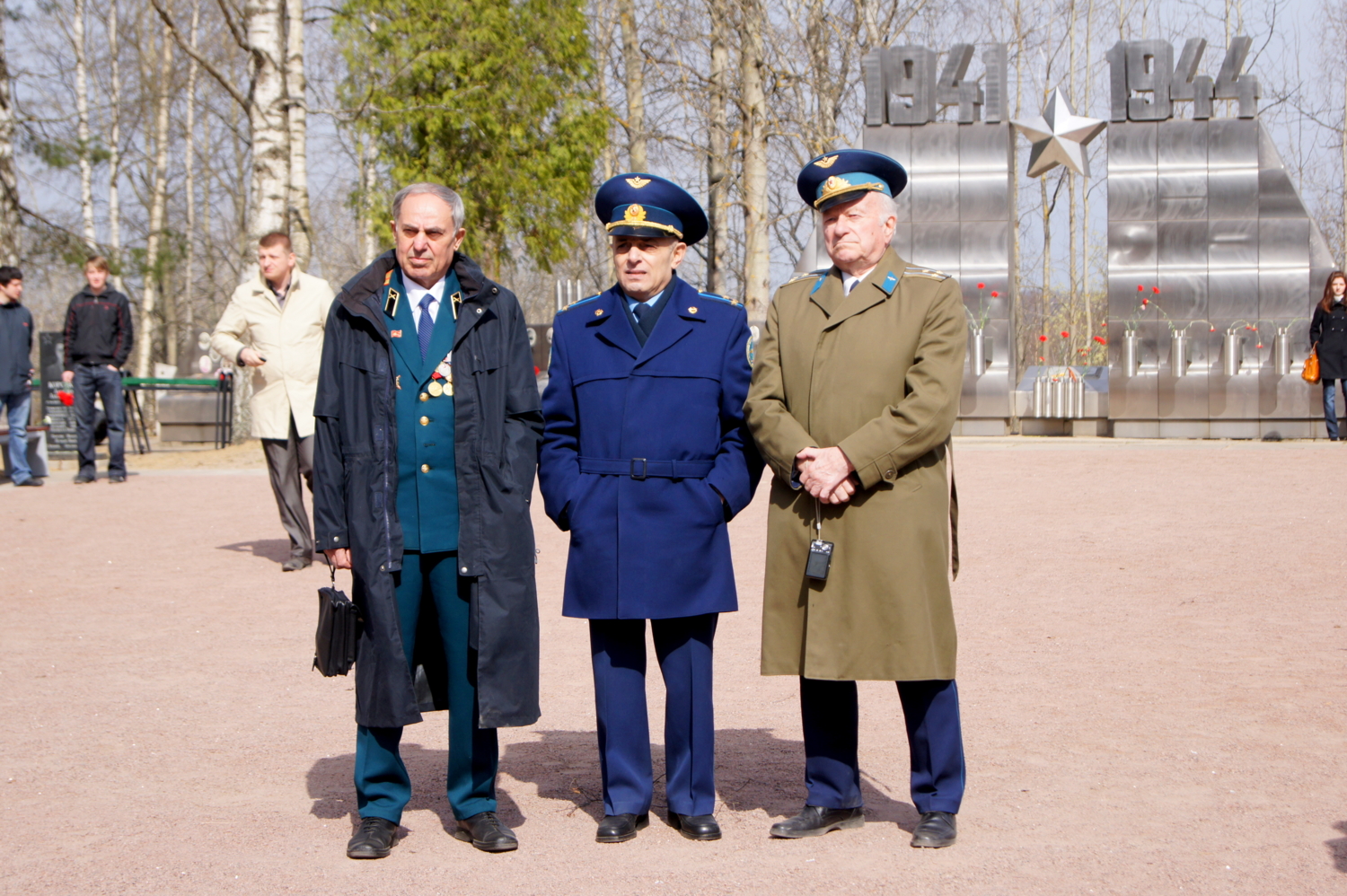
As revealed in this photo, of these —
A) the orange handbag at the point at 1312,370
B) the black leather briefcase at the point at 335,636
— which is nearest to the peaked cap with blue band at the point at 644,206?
the black leather briefcase at the point at 335,636

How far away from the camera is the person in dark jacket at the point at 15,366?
13820 millimetres

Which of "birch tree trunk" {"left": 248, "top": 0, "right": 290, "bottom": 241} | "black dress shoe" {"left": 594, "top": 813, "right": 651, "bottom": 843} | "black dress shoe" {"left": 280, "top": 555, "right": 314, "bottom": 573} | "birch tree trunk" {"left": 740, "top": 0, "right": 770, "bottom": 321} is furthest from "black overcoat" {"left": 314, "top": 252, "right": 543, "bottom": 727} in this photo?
"birch tree trunk" {"left": 740, "top": 0, "right": 770, "bottom": 321}

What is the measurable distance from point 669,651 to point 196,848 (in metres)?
1.40

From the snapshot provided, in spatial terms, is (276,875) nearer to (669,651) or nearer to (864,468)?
(669,651)

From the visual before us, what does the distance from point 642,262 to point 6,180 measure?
47.6 feet

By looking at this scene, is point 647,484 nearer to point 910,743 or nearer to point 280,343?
point 910,743

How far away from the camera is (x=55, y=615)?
7609mm

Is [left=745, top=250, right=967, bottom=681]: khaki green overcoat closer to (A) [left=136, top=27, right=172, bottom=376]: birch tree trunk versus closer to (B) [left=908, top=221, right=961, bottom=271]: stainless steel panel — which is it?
(B) [left=908, top=221, right=961, bottom=271]: stainless steel panel

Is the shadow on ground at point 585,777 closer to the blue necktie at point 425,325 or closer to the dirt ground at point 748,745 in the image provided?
the dirt ground at point 748,745

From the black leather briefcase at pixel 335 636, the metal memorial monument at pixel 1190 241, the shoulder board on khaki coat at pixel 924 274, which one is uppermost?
the metal memorial monument at pixel 1190 241

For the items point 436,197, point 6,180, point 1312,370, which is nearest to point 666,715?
point 436,197

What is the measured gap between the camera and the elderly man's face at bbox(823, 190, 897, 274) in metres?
4.14

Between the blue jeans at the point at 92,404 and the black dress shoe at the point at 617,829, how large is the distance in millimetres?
11140

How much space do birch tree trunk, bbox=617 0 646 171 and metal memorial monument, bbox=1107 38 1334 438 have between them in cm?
1037
